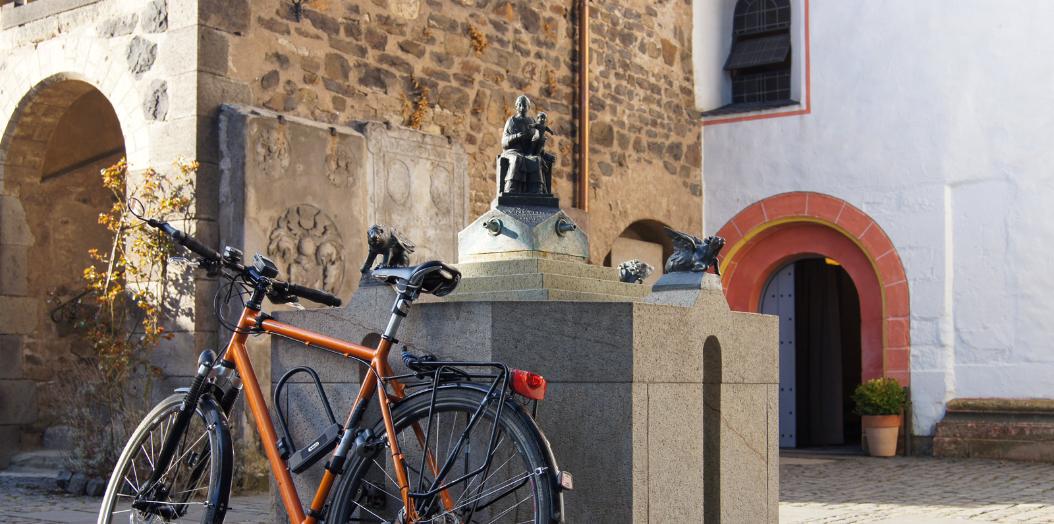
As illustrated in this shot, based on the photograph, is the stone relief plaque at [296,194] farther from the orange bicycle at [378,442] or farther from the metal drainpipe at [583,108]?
the orange bicycle at [378,442]

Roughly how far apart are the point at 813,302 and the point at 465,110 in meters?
6.06

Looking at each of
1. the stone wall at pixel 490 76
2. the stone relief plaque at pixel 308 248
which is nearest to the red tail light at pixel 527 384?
the stone relief plaque at pixel 308 248

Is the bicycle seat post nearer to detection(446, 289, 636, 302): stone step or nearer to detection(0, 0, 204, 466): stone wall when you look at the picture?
detection(446, 289, 636, 302): stone step

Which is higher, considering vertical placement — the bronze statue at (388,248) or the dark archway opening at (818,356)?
the bronze statue at (388,248)

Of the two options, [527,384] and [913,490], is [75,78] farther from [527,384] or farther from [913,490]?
[913,490]

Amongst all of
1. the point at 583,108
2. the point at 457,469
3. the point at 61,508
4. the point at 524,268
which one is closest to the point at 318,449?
the point at 457,469

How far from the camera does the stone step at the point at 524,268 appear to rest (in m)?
4.43

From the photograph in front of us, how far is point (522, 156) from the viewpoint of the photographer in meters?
4.68

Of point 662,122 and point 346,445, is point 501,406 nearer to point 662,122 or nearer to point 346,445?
point 346,445

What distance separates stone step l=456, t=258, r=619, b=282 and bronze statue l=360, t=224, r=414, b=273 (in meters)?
0.31

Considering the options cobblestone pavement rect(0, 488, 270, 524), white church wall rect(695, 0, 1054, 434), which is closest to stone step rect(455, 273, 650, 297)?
cobblestone pavement rect(0, 488, 270, 524)

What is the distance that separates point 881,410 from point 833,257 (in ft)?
5.54

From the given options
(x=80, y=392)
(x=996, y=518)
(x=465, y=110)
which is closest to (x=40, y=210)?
(x=80, y=392)

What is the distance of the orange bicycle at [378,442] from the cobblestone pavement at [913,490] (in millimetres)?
3240
